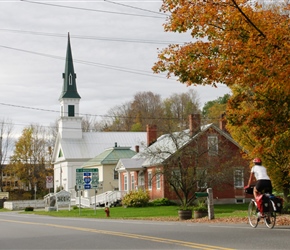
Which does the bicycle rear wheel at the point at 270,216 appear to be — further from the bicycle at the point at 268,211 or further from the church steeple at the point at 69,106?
the church steeple at the point at 69,106

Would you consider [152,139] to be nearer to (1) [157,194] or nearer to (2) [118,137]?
(1) [157,194]

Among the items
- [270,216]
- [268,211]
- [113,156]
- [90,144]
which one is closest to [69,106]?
[90,144]

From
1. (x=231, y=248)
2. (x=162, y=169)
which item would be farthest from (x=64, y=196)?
(x=231, y=248)

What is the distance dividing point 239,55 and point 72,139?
70.3 metres

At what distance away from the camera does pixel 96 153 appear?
83.9 metres

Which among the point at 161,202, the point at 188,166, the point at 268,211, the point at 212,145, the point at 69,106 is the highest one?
the point at 69,106

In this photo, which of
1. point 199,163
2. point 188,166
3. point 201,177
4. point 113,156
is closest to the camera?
point 201,177

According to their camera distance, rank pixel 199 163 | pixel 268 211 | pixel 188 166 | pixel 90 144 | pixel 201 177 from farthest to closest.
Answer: pixel 90 144 < pixel 199 163 < pixel 188 166 < pixel 201 177 < pixel 268 211

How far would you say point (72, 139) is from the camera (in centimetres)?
8562

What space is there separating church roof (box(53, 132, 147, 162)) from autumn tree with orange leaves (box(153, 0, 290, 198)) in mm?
62740

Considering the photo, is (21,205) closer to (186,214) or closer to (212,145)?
(212,145)

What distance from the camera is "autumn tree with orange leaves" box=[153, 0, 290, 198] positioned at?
1641cm

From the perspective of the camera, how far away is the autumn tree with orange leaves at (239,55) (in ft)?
53.8

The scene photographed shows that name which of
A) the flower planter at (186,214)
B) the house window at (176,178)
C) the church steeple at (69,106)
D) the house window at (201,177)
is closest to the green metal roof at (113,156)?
the church steeple at (69,106)
